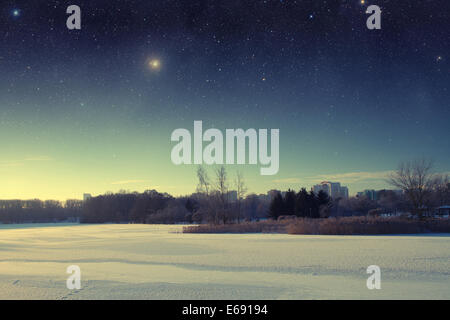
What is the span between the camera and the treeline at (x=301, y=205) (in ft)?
204

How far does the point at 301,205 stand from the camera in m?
62.1

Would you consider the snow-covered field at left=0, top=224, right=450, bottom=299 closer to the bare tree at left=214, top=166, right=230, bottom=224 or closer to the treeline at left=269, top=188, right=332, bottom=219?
the bare tree at left=214, top=166, right=230, bottom=224

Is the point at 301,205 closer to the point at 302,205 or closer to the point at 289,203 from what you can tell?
the point at 302,205

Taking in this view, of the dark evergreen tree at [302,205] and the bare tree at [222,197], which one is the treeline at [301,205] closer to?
the dark evergreen tree at [302,205]

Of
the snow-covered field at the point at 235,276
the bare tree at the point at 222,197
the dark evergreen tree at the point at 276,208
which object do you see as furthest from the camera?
the dark evergreen tree at the point at 276,208

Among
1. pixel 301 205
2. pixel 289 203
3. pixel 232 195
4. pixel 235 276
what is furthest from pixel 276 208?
pixel 235 276

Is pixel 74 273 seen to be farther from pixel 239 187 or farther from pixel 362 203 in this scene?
pixel 362 203

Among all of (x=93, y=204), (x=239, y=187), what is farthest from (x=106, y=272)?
(x=93, y=204)

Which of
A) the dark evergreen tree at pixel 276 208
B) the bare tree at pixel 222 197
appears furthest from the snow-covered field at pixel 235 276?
the dark evergreen tree at pixel 276 208

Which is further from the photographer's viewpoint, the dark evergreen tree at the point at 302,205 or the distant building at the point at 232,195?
the dark evergreen tree at the point at 302,205

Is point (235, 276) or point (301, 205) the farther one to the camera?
point (301, 205)

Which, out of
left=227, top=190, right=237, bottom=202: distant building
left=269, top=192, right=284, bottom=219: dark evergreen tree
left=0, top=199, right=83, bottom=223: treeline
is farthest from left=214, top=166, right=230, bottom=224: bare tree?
left=0, top=199, right=83, bottom=223: treeline

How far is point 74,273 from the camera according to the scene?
29.9ft

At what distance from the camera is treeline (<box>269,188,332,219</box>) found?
62.0 meters
